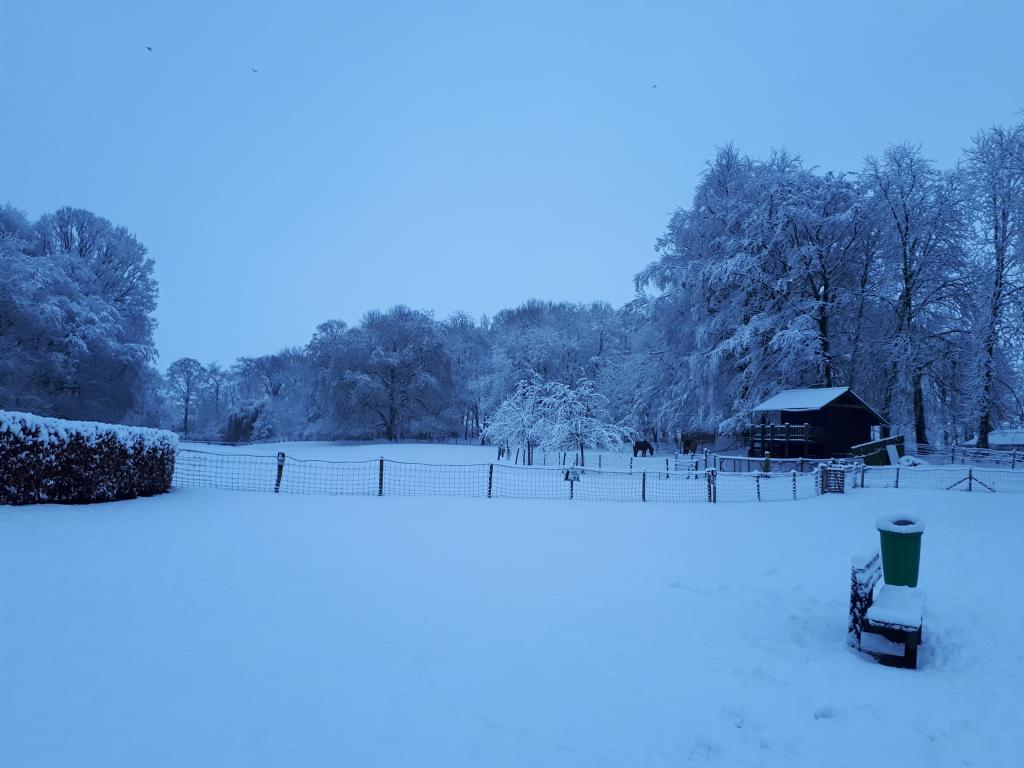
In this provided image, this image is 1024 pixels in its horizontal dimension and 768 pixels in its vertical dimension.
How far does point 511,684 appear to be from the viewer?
398cm

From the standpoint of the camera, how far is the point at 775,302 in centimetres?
3109

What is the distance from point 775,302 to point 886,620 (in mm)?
29832

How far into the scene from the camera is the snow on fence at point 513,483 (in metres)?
16.7

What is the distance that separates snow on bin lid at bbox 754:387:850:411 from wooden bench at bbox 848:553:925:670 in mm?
22272

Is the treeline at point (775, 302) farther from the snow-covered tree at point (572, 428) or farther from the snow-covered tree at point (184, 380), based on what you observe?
the snow-covered tree at point (184, 380)

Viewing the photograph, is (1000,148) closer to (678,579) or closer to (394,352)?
(678,579)

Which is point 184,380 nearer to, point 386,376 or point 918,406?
point 386,376

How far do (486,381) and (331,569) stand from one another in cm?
3770

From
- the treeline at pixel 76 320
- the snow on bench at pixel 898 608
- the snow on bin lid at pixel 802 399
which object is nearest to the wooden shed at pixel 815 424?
the snow on bin lid at pixel 802 399

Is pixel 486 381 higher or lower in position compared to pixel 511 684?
higher

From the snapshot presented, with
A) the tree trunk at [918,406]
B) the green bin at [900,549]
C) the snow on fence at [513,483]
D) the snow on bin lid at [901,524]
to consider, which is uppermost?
the tree trunk at [918,406]

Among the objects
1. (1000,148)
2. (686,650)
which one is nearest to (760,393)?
(1000,148)

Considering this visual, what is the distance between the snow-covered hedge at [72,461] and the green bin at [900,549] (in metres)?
12.5

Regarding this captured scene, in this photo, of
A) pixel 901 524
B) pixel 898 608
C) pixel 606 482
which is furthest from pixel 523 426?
pixel 898 608
